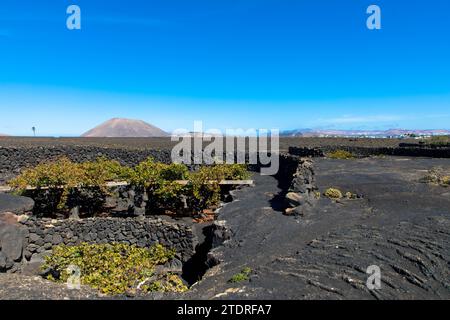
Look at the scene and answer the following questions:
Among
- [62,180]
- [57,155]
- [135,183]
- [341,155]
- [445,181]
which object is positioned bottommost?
[445,181]

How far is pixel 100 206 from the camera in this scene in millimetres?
16828

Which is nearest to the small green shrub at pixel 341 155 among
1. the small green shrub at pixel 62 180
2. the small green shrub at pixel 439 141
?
the small green shrub at pixel 439 141

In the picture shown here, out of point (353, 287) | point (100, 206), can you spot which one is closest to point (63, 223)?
point (100, 206)

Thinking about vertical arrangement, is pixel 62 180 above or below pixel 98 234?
above

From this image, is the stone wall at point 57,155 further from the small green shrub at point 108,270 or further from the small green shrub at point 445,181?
the small green shrub at point 445,181

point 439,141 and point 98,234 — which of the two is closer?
point 98,234

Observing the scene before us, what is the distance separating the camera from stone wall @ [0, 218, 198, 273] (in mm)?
12320

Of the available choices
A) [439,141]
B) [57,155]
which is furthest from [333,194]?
[439,141]

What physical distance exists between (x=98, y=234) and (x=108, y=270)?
13.9 ft

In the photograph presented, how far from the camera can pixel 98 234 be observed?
1323 centimetres

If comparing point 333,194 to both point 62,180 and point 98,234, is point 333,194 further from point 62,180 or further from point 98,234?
point 62,180

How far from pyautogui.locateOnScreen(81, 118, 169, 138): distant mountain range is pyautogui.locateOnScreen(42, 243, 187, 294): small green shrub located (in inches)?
6565

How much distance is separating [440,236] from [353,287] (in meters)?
4.20
